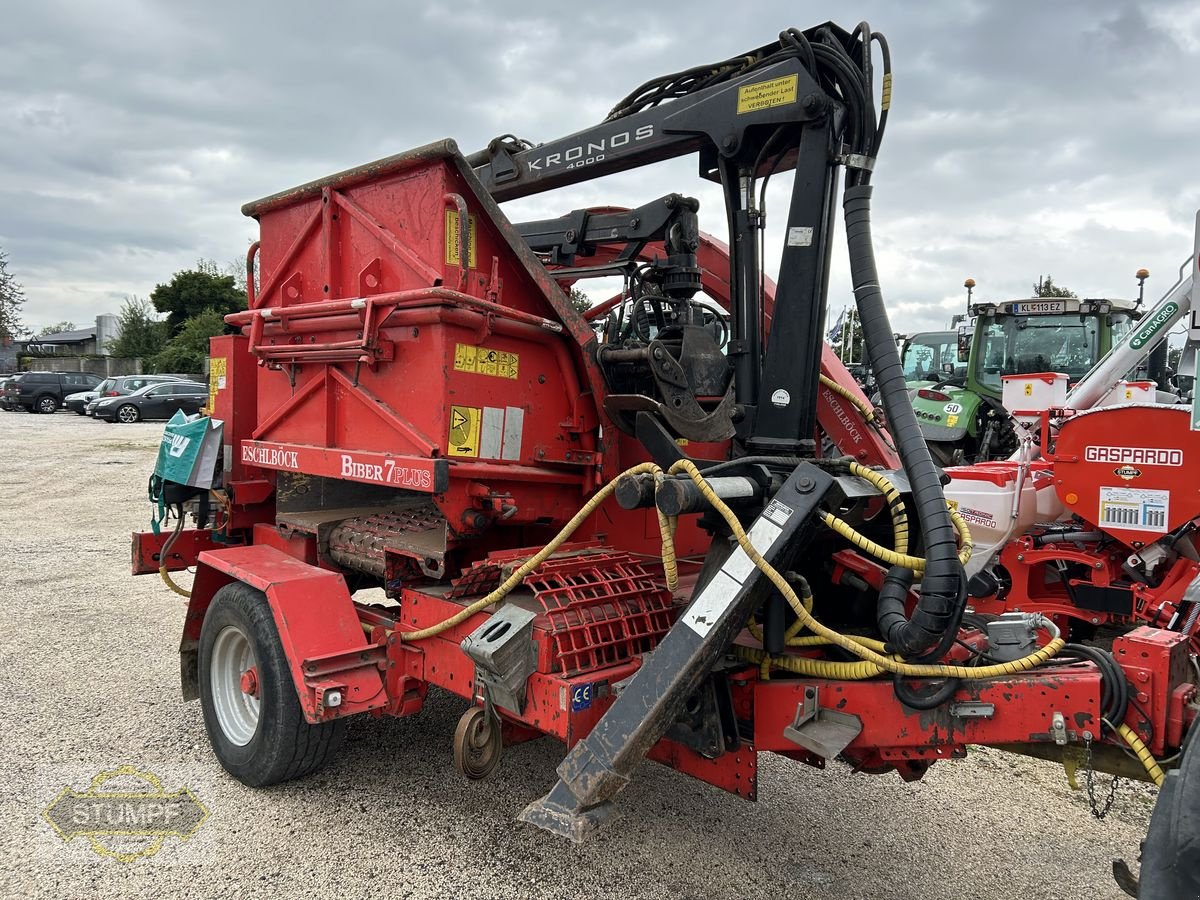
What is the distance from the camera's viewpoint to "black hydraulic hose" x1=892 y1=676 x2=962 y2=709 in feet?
8.34

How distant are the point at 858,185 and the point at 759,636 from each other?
1572 millimetres

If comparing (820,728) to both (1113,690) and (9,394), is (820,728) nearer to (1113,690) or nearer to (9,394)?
(1113,690)

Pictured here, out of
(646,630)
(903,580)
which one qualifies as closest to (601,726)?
(646,630)

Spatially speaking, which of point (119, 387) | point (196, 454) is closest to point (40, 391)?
point (119, 387)

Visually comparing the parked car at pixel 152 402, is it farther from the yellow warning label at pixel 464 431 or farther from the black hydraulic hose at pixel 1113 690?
the black hydraulic hose at pixel 1113 690

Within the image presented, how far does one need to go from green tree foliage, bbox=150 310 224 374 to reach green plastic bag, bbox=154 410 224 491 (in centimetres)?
4087

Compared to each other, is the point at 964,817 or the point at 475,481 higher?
the point at 475,481

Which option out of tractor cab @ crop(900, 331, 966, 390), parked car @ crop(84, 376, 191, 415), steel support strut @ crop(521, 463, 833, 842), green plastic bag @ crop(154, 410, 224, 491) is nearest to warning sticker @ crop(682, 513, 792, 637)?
steel support strut @ crop(521, 463, 833, 842)

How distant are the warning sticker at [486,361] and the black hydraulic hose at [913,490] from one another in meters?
1.36

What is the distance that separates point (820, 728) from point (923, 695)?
34cm

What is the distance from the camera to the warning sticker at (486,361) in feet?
11.2

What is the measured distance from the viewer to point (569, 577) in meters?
3.22

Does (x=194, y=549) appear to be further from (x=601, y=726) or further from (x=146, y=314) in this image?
(x=146, y=314)

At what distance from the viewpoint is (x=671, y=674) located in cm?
265
